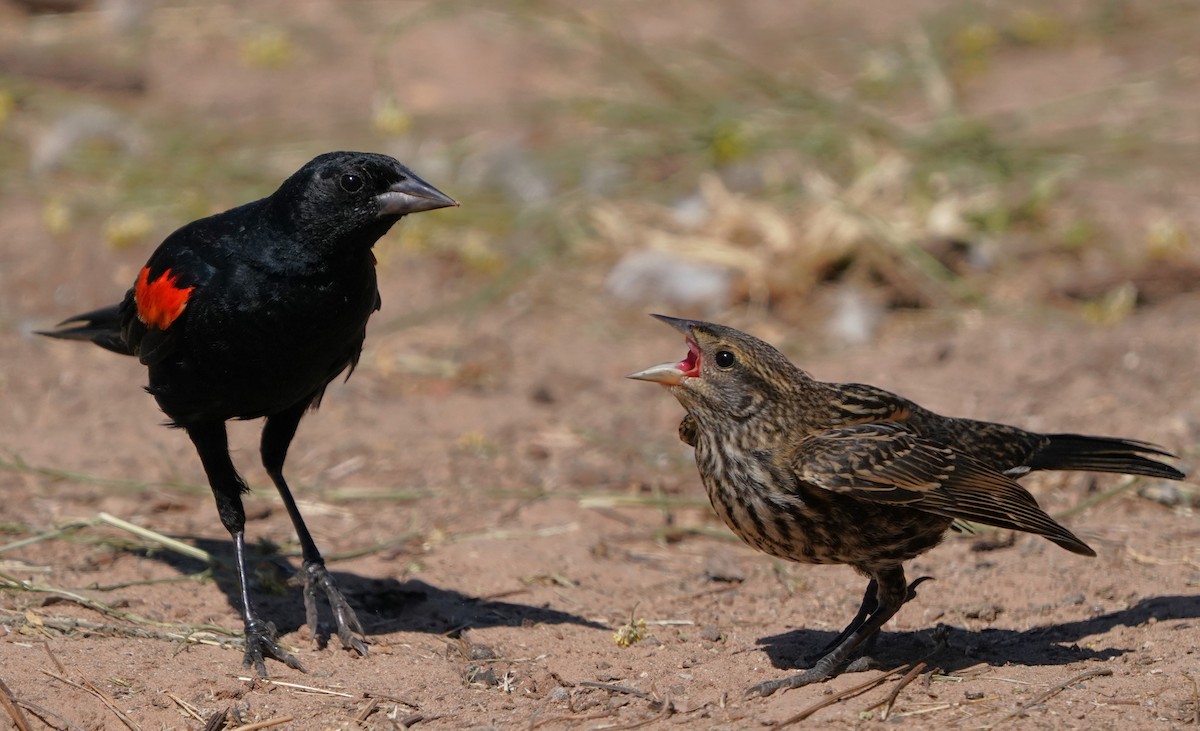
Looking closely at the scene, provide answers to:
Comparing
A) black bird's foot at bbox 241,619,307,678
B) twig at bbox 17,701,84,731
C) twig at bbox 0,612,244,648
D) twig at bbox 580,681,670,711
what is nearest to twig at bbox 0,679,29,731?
twig at bbox 17,701,84,731

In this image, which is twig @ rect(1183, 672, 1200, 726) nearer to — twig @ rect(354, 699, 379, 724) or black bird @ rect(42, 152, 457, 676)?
twig @ rect(354, 699, 379, 724)

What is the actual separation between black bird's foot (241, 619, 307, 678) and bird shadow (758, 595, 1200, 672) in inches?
66.8

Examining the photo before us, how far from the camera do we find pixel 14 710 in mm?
4145

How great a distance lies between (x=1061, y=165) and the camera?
9.48 m

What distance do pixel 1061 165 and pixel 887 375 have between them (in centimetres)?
288

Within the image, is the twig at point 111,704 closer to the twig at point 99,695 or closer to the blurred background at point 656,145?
the twig at point 99,695

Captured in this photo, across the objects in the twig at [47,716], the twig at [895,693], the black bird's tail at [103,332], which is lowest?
the twig at [47,716]

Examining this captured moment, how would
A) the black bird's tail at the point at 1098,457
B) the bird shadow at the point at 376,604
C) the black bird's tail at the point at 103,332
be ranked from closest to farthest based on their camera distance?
the black bird's tail at the point at 1098,457 < the bird shadow at the point at 376,604 < the black bird's tail at the point at 103,332

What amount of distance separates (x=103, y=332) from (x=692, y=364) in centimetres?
263

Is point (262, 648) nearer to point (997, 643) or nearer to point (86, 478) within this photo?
point (86, 478)

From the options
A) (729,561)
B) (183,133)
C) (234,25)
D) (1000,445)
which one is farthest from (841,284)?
(234,25)

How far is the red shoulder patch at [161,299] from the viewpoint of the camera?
4773 mm

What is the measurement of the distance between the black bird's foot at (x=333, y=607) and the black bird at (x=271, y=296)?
0.02 m

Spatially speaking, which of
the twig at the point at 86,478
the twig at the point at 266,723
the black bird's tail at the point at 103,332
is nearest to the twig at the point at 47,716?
the twig at the point at 266,723
